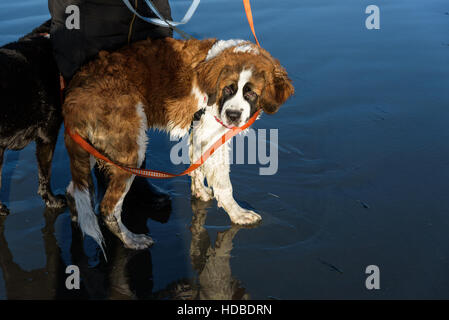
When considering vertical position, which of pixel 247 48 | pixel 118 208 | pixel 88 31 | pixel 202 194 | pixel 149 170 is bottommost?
pixel 202 194

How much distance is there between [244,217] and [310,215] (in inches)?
21.9

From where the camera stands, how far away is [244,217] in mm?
3863

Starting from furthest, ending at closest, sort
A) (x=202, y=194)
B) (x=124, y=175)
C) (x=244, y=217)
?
(x=202, y=194), (x=244, y=217), (x=124, y=175)

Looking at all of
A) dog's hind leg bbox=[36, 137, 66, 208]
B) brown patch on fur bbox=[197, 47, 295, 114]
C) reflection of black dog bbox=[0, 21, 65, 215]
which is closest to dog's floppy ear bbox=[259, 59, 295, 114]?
brown patch on fur bbox=[197, 47, 295, 114]

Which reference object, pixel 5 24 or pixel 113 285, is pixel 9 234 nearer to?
pixel 113 285

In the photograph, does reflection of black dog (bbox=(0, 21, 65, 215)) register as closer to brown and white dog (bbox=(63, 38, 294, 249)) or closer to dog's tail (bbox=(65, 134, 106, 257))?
brown and white dog (bbox=(63, 38, 294, 249))

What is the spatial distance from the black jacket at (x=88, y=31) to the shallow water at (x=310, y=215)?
1.32 m

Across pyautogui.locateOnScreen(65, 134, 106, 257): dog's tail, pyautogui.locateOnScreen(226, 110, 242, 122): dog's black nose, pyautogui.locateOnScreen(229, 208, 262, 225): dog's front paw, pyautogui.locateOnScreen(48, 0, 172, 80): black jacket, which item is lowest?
pyautogui.locateOnScreen(229, 208, 262, 225): dog's front paw

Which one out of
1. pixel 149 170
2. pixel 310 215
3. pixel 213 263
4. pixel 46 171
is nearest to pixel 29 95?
pixel 46 171

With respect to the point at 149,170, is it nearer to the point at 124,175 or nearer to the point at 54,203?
the point at 124,175

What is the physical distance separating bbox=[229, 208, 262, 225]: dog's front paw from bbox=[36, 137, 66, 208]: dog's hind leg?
1.48 meters

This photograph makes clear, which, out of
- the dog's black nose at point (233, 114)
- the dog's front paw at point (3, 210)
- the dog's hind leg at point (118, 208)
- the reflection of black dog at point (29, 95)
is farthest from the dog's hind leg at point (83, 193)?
the dog's black nose at point (233, 114)

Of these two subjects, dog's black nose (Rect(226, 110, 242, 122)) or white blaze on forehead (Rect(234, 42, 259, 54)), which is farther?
white blaze on forehead (Rect(234, 42, 259, 54))

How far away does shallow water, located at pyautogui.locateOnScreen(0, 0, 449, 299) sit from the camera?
3.23m
